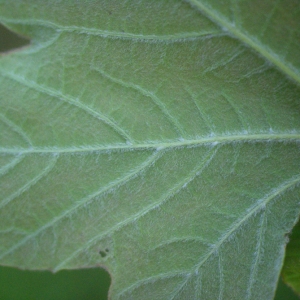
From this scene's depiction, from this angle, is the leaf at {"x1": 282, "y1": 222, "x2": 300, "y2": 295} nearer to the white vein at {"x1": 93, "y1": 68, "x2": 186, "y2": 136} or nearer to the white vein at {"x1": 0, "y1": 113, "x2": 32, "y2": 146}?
the white vein at {"x1": 93, "y1": 68, "x2": 186, "y2": 136}

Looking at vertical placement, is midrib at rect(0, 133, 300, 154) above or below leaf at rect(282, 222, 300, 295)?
above

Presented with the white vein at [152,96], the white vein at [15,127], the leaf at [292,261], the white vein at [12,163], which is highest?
the white vein at [152,96]

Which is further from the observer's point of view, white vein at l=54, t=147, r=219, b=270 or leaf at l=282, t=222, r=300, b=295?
leaf at l=282, t=222, r=300, b=295

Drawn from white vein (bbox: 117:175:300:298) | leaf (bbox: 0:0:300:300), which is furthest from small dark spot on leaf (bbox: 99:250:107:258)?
white vein (bbox: 117:175:300:298)

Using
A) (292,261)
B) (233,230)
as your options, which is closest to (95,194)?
(233,230)

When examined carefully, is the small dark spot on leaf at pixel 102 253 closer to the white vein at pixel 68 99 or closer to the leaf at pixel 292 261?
the white vein at pixel 68 99

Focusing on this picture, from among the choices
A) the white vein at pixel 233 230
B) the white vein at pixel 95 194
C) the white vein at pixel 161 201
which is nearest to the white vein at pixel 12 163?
the white vein at pixel 95 194

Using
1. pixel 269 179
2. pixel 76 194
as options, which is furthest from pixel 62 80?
pixel 269 179
